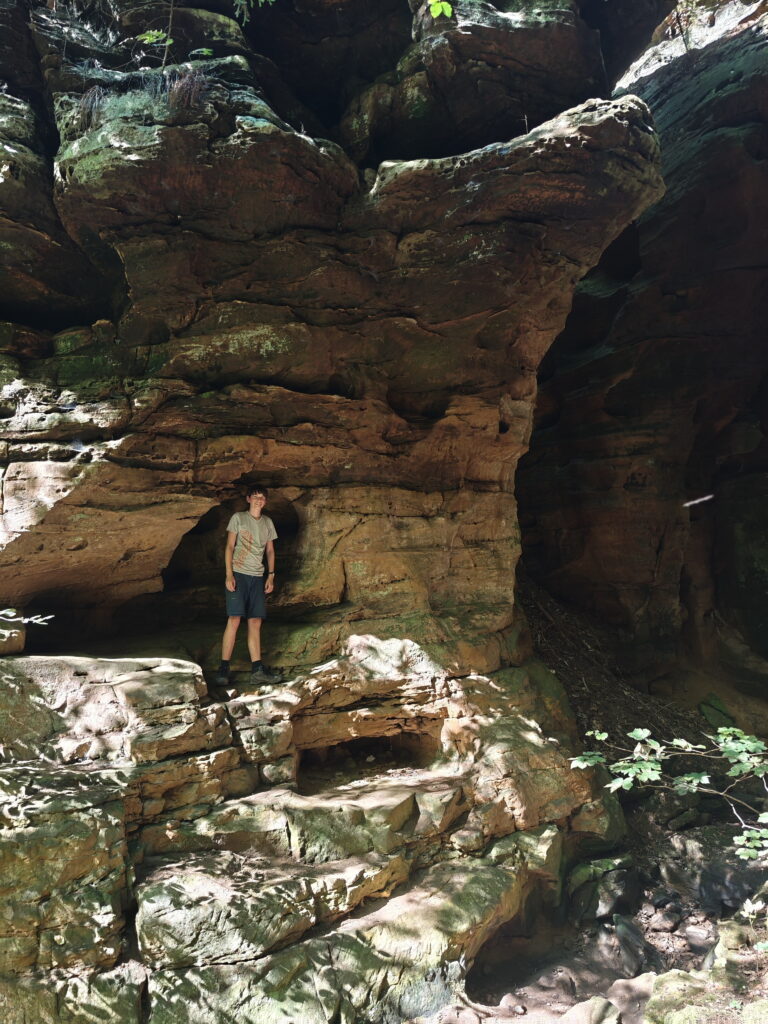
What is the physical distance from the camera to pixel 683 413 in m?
10.0

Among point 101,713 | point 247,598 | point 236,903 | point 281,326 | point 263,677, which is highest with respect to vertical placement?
point 281,326

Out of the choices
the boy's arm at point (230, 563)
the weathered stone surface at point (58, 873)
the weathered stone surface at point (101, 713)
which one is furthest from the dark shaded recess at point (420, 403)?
the weathered stone surface at point (58, 873)

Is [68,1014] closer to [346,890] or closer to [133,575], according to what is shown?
[346,890]

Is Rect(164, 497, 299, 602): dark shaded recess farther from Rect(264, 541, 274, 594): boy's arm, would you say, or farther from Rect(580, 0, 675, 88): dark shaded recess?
Rect(580, 0, 675, 88): dark shaded recess

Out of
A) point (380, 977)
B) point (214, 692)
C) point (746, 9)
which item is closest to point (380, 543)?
point (214, 692)

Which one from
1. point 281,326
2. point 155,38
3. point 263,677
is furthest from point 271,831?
point 155,38

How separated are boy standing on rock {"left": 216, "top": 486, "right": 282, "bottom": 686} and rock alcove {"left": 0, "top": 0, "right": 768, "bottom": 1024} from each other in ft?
0.93

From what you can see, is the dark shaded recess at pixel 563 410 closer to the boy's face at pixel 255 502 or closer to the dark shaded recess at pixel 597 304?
the dark shaded recess at pixel 597 304

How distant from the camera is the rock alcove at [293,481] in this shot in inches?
171

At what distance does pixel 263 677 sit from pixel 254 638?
15.7 inches

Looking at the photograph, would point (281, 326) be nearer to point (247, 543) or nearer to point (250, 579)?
point (247, 543)

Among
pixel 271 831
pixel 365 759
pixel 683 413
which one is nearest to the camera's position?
pixel 271 831

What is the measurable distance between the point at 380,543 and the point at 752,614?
7408mm

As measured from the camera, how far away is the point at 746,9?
35.6 ft
